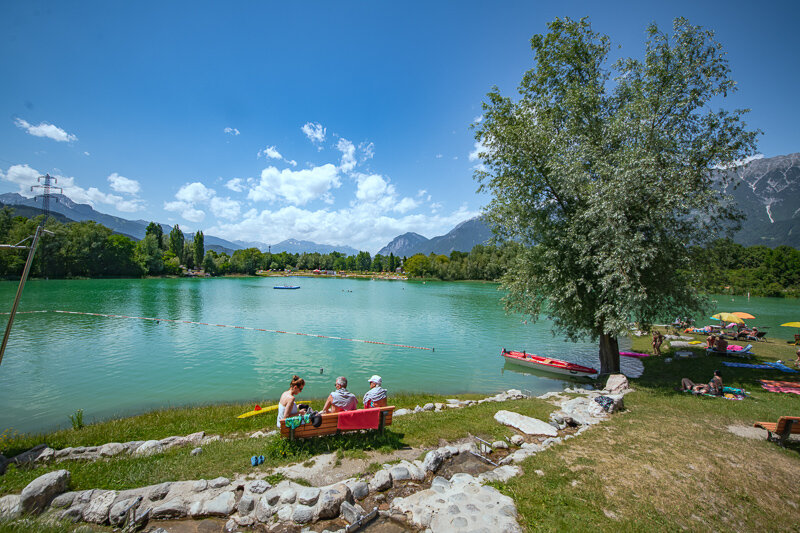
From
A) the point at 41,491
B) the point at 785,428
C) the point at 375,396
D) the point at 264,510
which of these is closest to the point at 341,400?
the point at 375,396

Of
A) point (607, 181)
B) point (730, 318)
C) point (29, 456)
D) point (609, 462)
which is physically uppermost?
point (607, 181)

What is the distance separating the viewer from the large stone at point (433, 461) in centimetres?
780

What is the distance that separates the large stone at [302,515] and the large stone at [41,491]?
4.56 m

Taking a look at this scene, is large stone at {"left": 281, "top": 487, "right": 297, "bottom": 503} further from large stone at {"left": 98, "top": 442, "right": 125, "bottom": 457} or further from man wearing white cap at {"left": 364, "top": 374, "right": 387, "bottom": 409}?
large stone at {"left": 98, "top": 442, "right": 125, "bottom": 457}

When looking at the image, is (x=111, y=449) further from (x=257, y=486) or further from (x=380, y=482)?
(x=380, y=482)

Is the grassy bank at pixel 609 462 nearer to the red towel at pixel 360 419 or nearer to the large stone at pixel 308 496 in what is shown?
the red towel at pixel 360 419

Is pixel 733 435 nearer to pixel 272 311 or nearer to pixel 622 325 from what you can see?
pixel 622 325

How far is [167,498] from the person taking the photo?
21.7 feet

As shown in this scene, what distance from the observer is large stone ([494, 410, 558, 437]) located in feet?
33.0

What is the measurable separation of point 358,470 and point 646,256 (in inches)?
581

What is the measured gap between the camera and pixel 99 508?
6.13 meters

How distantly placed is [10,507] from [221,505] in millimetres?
3394

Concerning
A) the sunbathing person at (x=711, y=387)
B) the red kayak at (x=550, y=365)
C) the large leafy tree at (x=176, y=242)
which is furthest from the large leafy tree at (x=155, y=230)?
the sunbathing person at (x=711, y=387)

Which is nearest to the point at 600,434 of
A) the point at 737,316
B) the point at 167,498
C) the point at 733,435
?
the point at 733,435
